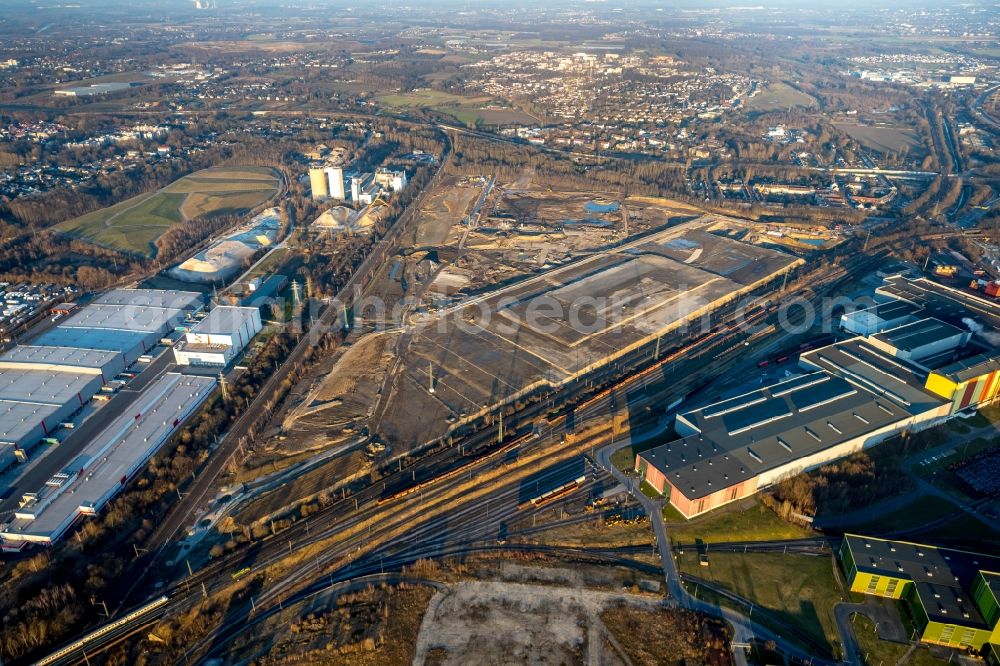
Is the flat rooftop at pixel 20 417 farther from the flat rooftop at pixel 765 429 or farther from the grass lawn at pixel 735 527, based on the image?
the grass lawn at pixel 735 527

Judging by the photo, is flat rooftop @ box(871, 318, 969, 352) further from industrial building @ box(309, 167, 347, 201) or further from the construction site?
industrial building @ box(309, 167, 347, 201)

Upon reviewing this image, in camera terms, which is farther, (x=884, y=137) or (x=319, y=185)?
(x=884, y=137)

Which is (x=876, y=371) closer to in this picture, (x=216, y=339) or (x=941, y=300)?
(x=941, y=300)

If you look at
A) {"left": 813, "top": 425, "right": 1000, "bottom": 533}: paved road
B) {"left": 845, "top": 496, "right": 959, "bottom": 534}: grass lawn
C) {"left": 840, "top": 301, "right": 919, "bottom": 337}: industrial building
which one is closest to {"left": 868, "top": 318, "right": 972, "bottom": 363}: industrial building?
{"left": 840, "top": 301, "right": 919, "bottom": 337}: industrial building

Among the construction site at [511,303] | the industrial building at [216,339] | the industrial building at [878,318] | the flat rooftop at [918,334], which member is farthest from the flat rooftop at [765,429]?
the industrial building at [216,339]

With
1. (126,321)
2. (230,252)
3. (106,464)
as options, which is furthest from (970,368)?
(230,252)

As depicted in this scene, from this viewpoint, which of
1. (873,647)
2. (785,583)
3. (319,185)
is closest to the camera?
(873,647)
